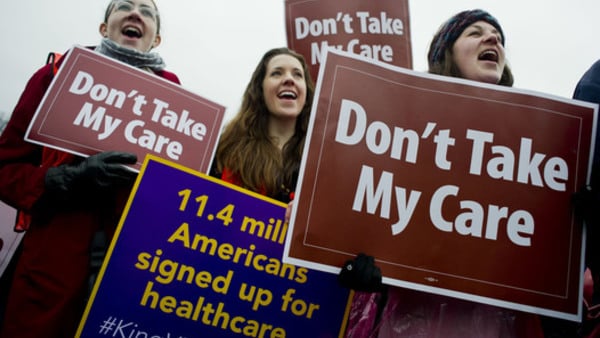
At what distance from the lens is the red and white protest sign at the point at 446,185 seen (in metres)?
1.17

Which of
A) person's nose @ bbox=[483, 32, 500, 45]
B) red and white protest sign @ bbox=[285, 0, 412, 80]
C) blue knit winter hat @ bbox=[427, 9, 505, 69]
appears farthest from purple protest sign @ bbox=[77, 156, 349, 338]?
red and white protest sign @ bbox=[285, 0, 412, 80]

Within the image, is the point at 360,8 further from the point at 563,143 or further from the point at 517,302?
the point at 517,302

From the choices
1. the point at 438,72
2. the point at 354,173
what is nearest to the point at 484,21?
the point at 438,72

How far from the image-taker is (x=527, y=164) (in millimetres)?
1236

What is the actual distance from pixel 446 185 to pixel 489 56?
29.5 inches

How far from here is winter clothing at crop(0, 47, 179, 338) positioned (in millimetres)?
1594

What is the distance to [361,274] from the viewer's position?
44.4 inches

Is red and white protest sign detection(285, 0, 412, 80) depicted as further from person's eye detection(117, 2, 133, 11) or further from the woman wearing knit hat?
the woman wearing knit hat

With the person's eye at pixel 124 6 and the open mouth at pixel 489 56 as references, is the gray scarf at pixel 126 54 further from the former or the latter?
the open mouth at pixel 489 56

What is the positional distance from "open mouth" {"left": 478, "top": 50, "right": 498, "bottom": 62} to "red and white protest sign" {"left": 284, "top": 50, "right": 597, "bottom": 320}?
407 millimetres

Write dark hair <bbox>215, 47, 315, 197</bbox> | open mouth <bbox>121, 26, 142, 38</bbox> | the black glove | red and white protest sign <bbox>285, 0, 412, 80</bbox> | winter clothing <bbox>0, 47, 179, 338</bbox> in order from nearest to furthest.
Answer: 1. the black glove
2. winter clothing <bbox>0, 47, 179, 338</bbox>
3. dark hair <bbox>215, 47, 315, 197</bbox>
4. open mouth <bbox>121, 26, 142, 38</bbox>
5. red and white protest sign <bbox>285, 0, 412, 80</bbox>

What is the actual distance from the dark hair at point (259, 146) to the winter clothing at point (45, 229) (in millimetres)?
559

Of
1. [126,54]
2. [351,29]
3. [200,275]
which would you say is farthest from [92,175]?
[351,29]

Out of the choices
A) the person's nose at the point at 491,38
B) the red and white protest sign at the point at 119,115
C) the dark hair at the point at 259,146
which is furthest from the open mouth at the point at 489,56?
the red and white protest sign at the point at 119,115
